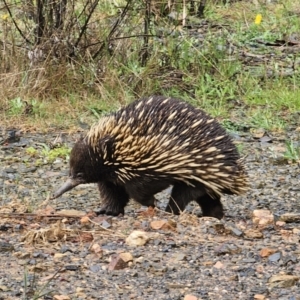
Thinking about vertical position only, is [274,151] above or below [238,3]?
below

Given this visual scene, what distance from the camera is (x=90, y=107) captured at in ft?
23.0

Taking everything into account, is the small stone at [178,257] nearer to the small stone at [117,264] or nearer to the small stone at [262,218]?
the small stone at [117,264]

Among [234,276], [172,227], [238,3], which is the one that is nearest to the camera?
[234,276]

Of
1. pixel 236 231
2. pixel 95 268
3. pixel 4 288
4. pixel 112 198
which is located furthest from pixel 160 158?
pixel 4 288

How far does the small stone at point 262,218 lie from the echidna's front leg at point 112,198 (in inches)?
34.4

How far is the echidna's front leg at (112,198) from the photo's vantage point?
4880mm

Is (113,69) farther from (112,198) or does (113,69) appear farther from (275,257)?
(275,257)

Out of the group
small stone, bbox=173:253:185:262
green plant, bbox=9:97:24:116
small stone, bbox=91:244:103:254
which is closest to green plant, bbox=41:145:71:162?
green plant, bbox=9:97:24:116

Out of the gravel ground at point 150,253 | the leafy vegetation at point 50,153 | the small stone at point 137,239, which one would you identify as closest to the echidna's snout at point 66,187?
the gravel ground at point 150,253

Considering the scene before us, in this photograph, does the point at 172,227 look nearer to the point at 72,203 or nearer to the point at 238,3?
the point at 72,203

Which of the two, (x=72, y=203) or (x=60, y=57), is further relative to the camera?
(x=60, y=57)

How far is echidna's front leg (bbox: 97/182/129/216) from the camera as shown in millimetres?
4880

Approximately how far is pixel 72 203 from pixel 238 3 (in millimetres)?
5371

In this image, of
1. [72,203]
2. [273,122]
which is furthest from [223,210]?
[273,122]
